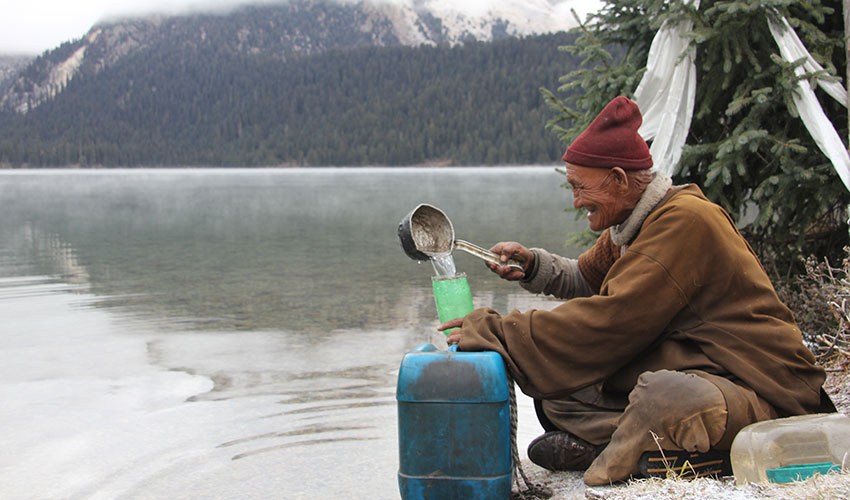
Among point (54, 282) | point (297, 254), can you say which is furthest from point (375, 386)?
point (297, 254)

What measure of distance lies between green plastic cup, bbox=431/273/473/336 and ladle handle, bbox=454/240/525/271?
5.5 inches

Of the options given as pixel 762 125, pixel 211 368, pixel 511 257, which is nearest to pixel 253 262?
pixel 211 368

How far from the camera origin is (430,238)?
148 inches

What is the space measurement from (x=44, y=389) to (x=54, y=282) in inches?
275

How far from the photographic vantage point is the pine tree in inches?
245

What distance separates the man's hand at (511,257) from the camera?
3.64 metres

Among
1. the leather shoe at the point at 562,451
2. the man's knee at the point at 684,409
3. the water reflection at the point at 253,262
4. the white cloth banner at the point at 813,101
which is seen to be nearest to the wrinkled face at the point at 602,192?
the man's knee at the point at 684,409

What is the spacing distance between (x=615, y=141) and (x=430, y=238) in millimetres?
1018

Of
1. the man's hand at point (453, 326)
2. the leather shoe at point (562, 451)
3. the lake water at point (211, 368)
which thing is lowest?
the lake water at point (211, 368)

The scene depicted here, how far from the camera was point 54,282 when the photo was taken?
42.1 feet

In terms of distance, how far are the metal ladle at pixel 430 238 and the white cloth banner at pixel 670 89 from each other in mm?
3487

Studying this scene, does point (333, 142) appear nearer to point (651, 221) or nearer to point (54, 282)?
point (54, 282)

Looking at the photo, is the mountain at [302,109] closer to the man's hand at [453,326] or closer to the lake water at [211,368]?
the lake water at [211,368]

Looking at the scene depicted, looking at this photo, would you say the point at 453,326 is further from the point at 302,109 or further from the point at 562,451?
the point at 302,109
